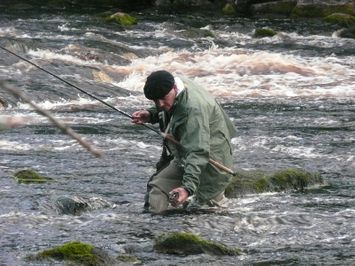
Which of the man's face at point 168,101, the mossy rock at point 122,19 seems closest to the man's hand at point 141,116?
the man's face at point 168,101

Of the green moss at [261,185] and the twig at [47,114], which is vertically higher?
the twig at [47,114]

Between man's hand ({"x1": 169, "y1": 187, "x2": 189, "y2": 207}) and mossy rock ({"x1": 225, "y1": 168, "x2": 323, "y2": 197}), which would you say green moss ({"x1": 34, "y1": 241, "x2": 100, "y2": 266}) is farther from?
mossy rock ({"x1": 225, "y1": 168, "x2": 323, "y2": 197})

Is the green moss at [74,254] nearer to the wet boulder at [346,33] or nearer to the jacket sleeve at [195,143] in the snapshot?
the jacket sleeve at [195,143]

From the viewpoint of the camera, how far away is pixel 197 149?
261 inches

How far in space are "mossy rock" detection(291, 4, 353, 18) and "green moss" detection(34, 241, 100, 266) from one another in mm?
24849

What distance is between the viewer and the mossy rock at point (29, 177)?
30.0 feet

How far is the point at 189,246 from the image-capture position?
6609 mm

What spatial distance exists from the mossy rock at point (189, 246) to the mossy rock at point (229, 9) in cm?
2529

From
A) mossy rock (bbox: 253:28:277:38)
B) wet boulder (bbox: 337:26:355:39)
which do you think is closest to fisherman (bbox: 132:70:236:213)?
mossy rock (bbox: 253:28:277:38)

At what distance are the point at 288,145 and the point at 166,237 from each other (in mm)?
5217

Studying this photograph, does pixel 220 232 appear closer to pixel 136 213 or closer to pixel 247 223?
pixel 247 223

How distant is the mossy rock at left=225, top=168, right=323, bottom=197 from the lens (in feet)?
28.5

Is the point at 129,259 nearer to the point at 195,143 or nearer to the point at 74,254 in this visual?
the point at 74,254

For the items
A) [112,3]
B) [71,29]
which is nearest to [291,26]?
[71,29]
